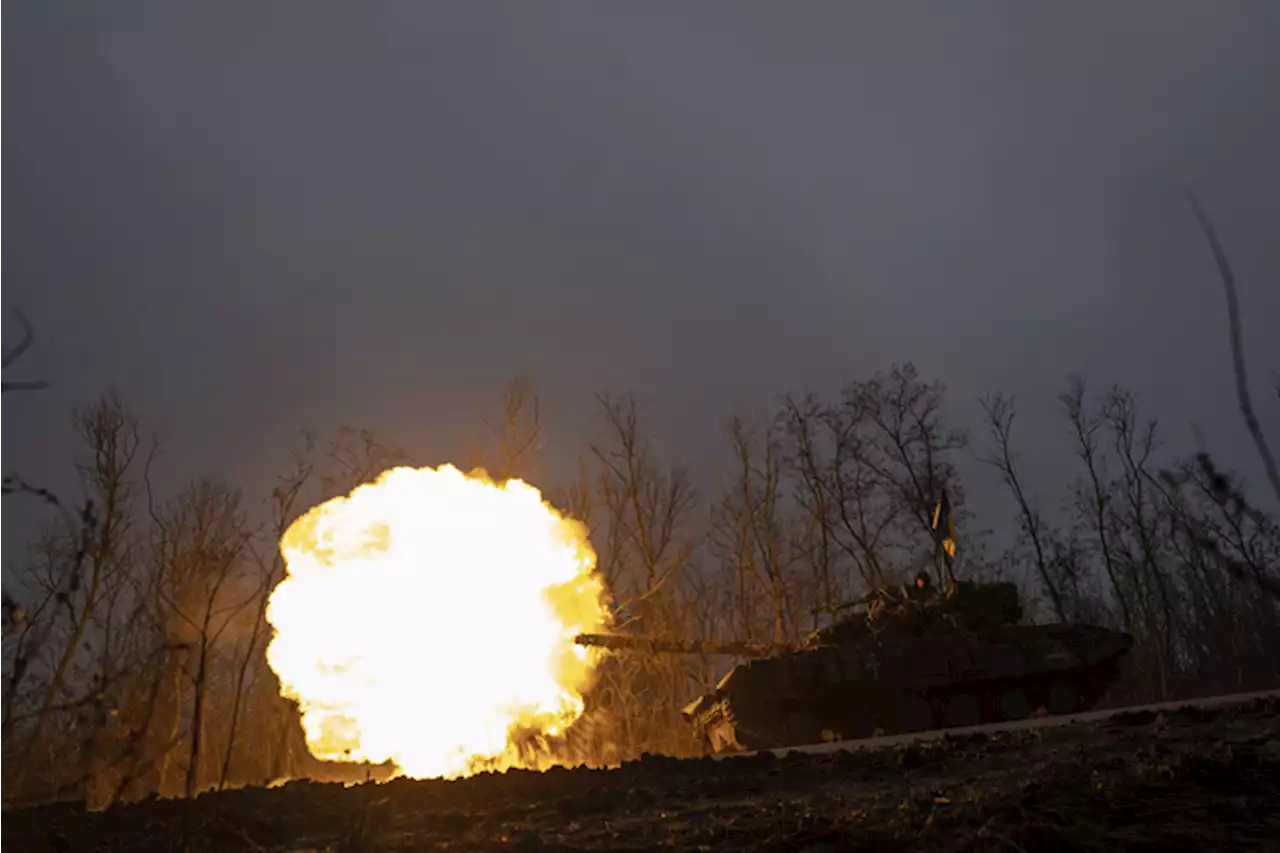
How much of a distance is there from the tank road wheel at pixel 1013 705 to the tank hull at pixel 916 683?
0.02m

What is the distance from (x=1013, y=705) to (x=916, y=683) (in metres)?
2.33

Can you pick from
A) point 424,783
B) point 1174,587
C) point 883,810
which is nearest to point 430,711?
point 424,783

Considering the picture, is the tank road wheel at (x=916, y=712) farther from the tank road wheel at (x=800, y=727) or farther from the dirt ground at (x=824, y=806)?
the dirt ground at (x=824, y=806)

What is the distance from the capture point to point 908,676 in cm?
1966

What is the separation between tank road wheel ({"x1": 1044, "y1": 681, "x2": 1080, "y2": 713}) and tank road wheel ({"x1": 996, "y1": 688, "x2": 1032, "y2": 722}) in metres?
0.45

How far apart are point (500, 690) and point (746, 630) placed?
25.8 m

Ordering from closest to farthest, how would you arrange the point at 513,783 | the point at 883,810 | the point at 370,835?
the point at 883,810 < the point at 370,835 < the point at 513,783

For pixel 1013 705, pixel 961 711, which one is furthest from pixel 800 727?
pixel 1013 705

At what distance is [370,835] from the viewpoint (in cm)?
688

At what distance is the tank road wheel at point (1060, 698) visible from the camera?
20047mm

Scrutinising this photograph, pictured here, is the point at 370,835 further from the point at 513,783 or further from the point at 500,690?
the point at 500,690

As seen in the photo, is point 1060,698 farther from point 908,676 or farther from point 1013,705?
point 908,676

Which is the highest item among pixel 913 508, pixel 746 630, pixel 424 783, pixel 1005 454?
pixel 1005 454

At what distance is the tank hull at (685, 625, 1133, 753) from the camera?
19.7m
